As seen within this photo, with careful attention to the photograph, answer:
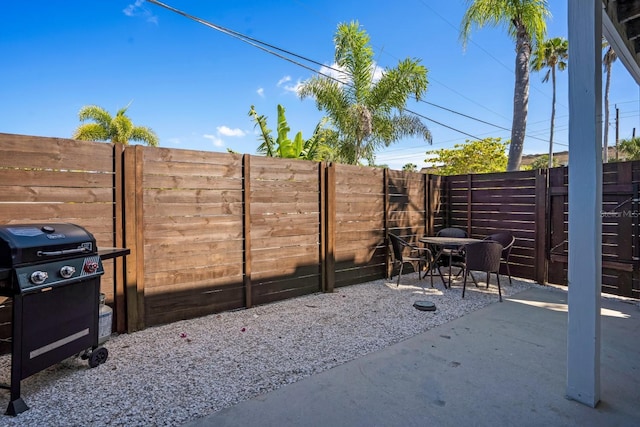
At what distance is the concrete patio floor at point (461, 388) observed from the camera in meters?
1.90

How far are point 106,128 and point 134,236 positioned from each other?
11956 mm

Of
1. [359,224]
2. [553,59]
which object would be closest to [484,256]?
[359,224]

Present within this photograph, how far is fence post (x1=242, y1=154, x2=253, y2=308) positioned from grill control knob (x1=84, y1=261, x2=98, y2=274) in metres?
1.72

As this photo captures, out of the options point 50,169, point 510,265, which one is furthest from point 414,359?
point 510,265

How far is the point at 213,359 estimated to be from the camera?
105 inches

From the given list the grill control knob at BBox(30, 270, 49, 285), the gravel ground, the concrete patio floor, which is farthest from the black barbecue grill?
the concrete patio floor

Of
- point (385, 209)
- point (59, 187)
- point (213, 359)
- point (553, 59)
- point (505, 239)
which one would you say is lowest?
point (213, 359)

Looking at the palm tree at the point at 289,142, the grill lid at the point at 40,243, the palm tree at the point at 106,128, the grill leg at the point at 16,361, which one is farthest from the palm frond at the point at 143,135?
the grill leg at the point at 16,361

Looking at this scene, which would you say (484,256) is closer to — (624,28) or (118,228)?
(624,28)

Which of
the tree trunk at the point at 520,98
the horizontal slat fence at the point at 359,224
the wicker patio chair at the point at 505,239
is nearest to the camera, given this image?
the horizontal slat fence at the point at 359,224

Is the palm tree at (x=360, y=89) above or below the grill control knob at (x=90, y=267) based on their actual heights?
above

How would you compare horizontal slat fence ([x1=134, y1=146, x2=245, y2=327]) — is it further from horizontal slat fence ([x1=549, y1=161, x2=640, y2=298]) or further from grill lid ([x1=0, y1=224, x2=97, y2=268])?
horizontal slat fence ([x1=549, y1=161, x2=640, y2=298])

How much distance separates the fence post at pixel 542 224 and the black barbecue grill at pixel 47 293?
583 cm

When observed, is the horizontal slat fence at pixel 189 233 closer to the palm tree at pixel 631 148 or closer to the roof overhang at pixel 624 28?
the roof overhang at pixel 624 28
